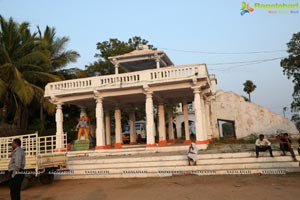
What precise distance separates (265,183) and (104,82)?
1001 cm

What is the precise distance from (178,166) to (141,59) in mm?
8187

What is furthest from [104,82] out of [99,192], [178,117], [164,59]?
[178,117]

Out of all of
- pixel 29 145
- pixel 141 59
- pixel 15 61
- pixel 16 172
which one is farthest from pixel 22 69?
pixel 16 172

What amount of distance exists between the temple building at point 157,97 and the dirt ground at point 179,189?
248 centimetres

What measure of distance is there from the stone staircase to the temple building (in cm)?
205

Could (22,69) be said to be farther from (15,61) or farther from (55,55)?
(55,55)

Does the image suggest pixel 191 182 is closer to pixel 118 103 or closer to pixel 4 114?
pixel 118 103

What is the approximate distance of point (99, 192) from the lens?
805 centimetres

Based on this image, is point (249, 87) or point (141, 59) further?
point (249, 87)

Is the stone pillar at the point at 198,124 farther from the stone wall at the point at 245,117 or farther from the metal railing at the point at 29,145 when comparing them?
the stone wall at the point at 245,117

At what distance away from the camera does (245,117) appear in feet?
66.3

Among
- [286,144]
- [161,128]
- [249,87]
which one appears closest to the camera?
[286,144]

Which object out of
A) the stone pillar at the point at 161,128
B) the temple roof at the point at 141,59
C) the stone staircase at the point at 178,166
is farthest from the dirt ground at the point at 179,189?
the temple roof at the point at 141,59

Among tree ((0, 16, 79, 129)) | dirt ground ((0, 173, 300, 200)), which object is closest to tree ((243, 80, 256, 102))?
tree ((0, 16, 79, 129))
